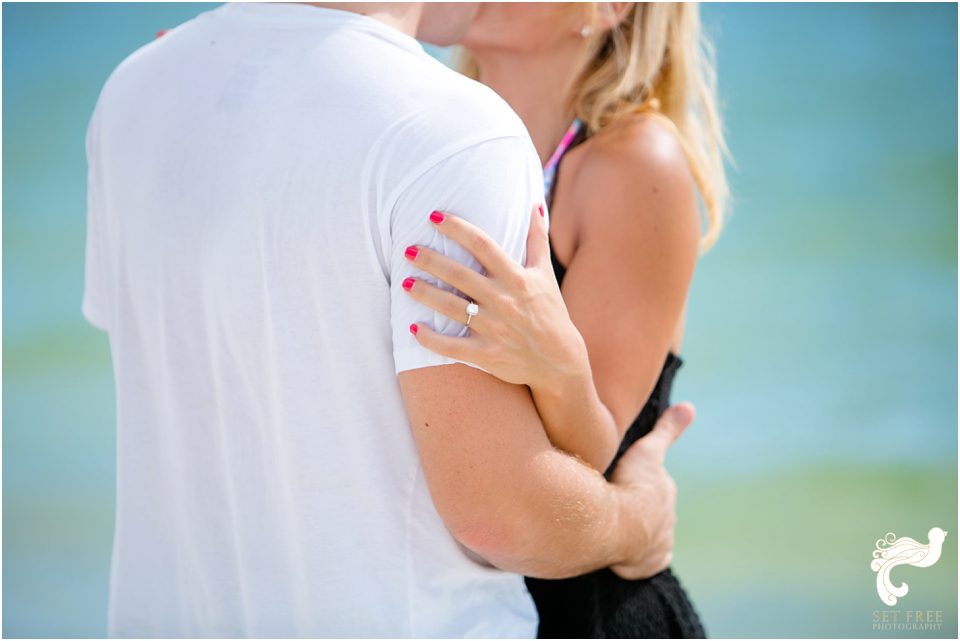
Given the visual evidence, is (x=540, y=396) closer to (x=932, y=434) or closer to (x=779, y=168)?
(x=932, y=434)

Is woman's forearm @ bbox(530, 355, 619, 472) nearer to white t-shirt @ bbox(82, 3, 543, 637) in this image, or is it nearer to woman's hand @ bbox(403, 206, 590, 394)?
woman's hand @ bbox(403, 206, 590, 394)

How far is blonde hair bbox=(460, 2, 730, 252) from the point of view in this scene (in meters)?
1.79

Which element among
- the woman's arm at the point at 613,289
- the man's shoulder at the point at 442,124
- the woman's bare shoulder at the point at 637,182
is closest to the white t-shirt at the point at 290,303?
the man's shoulder at the point at 442,124

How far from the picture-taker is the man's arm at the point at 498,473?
1080 mm

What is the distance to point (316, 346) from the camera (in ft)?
3.65

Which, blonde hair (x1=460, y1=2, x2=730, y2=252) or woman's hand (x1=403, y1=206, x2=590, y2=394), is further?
blonde hair (x1=460, y1=2, x2=730, y2=252)

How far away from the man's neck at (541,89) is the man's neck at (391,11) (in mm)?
637

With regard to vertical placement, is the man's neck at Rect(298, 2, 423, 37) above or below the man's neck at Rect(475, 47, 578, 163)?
above

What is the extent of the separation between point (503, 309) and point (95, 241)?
638mm

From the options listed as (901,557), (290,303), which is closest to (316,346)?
(290,303)

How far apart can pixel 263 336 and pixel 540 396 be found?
0.31 meters

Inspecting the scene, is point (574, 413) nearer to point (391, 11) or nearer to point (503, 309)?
point (503, 309)

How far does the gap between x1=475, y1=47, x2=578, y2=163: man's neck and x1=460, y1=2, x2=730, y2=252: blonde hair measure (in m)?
0.03

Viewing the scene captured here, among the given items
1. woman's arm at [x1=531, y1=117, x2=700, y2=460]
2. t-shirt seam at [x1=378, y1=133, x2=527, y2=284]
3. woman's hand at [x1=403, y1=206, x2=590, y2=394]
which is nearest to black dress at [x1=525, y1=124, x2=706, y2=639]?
woman's arm at [x1=531, y1=117, x2=700, y2=460]
